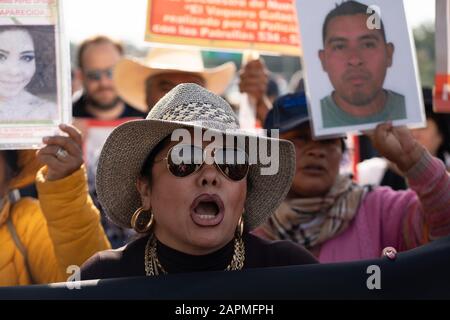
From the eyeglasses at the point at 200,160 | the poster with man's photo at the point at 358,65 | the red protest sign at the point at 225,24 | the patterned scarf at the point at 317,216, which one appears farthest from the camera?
the red protest sign at the point at 225,24

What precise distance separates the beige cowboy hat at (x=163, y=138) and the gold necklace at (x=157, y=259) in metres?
0.20

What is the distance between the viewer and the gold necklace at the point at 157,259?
9.09 feet

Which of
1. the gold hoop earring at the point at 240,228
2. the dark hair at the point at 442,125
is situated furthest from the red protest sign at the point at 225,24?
the gold hoop earring at the point at 240,228

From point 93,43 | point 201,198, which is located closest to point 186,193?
point 201,198

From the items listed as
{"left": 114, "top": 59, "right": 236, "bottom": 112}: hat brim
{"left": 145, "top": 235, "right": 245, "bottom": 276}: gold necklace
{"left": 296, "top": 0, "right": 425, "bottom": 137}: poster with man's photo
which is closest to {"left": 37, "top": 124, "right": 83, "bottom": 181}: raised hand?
{"left": 145, "top": 235, "right": 245, "bottom": 276}: gold necklace

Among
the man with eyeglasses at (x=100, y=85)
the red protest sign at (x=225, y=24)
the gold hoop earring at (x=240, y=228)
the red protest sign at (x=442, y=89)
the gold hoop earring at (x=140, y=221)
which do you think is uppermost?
the man with eyeglasses at (x=100, y=85)

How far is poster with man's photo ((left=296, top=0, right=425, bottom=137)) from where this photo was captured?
133 inches

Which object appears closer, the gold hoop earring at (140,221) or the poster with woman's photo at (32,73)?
the gold hoop earring at (140,221)

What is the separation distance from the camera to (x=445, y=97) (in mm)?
3430

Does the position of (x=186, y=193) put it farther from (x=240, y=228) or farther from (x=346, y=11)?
(x=346, y=11)

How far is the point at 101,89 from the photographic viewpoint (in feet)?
23.4

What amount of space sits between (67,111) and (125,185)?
388 mm

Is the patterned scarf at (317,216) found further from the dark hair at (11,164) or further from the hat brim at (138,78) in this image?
the hat brim at (138,78)
